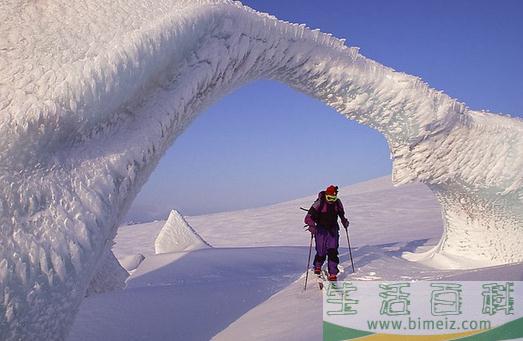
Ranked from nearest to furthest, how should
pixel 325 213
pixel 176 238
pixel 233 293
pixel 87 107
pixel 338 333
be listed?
1. pixel 87 107
2. pixel 338 333
3. pixel 233 293
4. pixel 325 213
5. pixel 176 238

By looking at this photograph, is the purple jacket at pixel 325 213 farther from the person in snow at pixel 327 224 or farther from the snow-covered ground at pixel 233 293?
the snow-covered ground at pixel 233 293

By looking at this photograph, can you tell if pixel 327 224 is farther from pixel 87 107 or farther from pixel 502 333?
pixel 87 107

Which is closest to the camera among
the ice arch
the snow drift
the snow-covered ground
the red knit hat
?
the ice arch

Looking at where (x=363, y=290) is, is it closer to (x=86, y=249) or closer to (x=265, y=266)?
(x=265, y=266)

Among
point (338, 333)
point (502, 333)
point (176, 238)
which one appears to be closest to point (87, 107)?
point (338, 333)

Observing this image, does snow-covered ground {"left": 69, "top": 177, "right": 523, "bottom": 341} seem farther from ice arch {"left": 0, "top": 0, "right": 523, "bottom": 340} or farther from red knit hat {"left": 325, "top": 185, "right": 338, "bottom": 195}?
red knit hat {"left": 325, "top": 185, "right": 338, "bottom": 195}

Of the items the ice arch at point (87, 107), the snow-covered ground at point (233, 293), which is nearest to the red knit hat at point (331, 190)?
the snow-covered ground at point (233, 293)

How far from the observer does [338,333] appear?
259cm

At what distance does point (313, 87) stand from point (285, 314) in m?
2.32

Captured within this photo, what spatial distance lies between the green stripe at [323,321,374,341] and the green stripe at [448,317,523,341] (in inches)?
22.6

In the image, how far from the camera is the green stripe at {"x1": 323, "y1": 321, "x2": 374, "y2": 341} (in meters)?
2.56

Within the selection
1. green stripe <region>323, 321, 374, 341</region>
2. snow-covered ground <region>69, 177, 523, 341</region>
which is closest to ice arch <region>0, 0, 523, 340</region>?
snow-covered ground <region>69, 177, 523, 341</region>

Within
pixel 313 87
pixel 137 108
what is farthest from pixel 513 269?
pixel 137 108

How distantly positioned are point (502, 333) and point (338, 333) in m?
0.97
